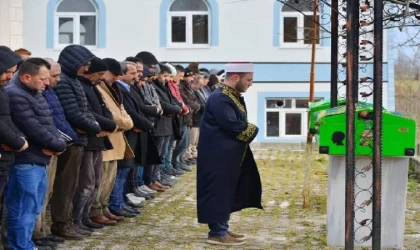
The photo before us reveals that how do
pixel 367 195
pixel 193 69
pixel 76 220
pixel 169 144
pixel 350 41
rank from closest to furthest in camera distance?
pixel 350 41 → pixel 367 195 → pixel 76 220 → pixel 169 144 → pixel 193 69

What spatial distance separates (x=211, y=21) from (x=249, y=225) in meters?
14.3

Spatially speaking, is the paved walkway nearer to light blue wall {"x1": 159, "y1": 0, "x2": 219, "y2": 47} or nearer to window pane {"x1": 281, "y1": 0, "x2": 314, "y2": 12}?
window pane {"x1": 281, "y1": 0, "x2": 314, "y2": 12}

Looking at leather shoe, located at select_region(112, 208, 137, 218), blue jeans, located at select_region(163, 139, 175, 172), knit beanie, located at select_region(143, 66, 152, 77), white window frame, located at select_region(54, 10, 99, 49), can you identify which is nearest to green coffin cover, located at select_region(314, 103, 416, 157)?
leather shoe, located at select_region(112, 208, 137, 218)

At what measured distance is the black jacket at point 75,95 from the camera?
29.7ft

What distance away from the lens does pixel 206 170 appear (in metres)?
9.33

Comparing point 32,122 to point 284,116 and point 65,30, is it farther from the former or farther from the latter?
point 65,30

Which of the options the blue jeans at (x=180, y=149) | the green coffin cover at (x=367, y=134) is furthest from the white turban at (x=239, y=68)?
the blue jeans at (x=180, y=149)

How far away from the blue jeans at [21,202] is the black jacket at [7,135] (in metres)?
0.37

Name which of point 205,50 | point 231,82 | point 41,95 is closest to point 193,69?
point 205,50

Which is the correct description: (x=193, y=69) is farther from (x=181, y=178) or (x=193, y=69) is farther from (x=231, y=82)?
(x=231, y=82)

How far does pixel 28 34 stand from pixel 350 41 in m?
17.6

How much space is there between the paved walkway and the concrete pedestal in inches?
13.4

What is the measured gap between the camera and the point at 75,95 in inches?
362

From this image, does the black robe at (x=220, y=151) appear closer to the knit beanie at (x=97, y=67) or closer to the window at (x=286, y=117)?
the knit beanie at (x=97, y=67)
